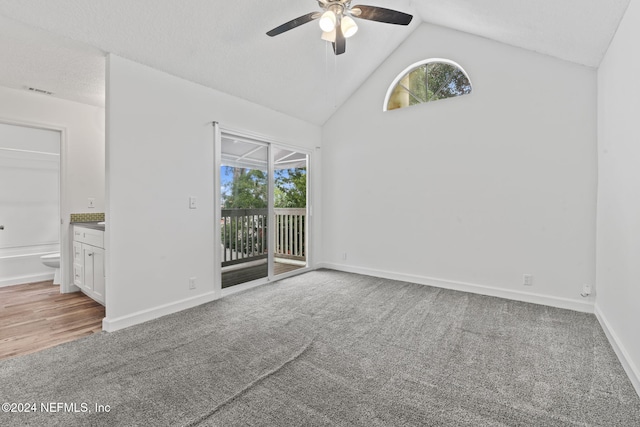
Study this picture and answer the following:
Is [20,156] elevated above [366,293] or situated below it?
above

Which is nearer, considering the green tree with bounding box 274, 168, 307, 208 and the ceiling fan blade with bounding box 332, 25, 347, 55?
the ceiling fan blade with bounding box 332, 25, 347, 55

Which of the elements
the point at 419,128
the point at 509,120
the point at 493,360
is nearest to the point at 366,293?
the point at 493,360

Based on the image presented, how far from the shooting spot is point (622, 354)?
201cm

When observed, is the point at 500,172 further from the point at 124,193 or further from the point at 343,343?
the point at 124,193

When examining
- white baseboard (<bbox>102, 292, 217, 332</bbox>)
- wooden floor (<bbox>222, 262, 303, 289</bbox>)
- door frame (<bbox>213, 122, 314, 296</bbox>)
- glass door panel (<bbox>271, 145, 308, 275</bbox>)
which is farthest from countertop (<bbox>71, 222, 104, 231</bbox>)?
glass door panel (<bbox>271, 145, 308, 275</bbox>)

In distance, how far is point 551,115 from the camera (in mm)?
3111

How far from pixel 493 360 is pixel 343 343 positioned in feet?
3.49

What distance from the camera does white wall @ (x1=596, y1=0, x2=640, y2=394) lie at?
1.87 metres

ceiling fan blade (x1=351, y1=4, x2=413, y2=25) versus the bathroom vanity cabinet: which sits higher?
ceiling fan blade (x1=351, y1=4, x2=413, y2=25)

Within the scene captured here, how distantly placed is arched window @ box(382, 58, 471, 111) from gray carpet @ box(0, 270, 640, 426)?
2.70 m

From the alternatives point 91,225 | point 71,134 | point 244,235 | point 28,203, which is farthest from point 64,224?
point 244,235

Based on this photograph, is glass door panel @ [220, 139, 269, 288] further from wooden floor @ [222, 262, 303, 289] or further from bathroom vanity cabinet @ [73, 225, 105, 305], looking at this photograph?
bathroom vanity cabinet @ [73, 225, 105, 305]

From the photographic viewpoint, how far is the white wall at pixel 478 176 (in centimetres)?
303

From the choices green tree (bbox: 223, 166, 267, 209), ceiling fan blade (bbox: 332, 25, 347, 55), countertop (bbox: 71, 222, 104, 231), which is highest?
ceiling fan blade (bbox: 332, 25, 347, 55)
